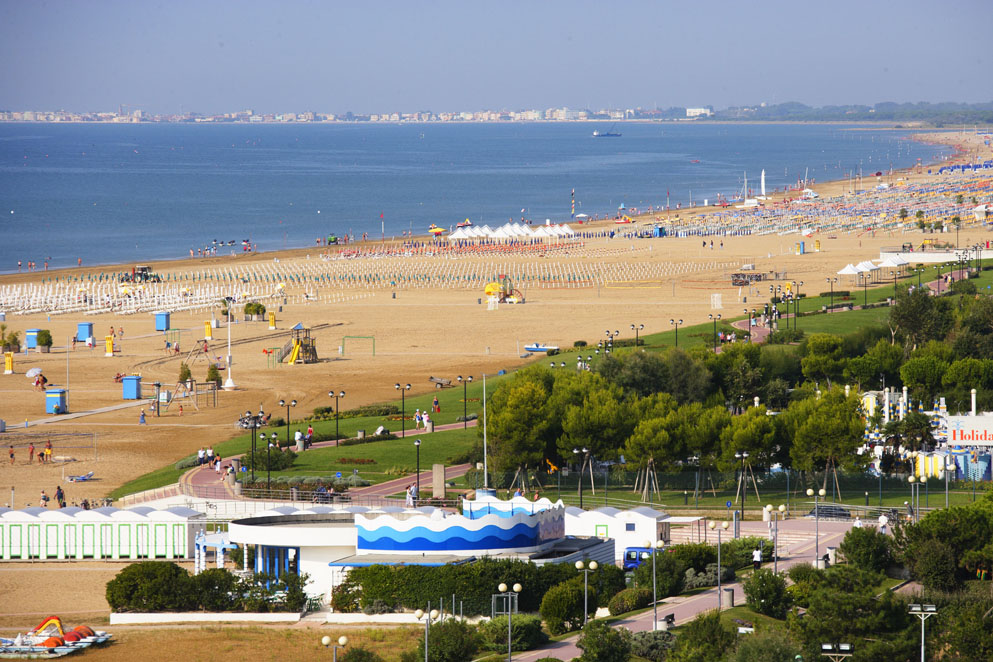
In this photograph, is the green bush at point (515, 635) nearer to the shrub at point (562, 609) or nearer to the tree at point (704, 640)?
the shrub at point (562, 609)

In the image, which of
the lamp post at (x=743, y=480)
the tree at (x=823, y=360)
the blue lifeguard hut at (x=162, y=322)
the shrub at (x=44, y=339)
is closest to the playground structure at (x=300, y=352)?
the blue lifeguard hut at (x=162, y=322)

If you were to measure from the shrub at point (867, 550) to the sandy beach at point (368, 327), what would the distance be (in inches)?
698

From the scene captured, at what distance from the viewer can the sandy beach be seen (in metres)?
53.4

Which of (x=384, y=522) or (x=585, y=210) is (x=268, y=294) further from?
(x=585, y=210)

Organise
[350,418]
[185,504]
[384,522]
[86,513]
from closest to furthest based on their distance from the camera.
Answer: [384,522] → [86,513] → [185,504] → [350,418]

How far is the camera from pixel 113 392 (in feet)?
201

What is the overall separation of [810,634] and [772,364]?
29925 mm

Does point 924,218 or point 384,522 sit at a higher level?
point 924,218

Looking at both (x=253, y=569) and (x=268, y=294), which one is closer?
(x=253, y=569)

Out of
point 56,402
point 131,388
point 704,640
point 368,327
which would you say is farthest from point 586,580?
point 368,327

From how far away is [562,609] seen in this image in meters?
29.0

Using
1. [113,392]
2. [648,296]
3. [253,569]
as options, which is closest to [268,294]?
[648,296]

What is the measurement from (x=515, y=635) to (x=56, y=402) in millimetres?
34589

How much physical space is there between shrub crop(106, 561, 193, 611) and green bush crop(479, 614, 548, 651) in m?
7.14
